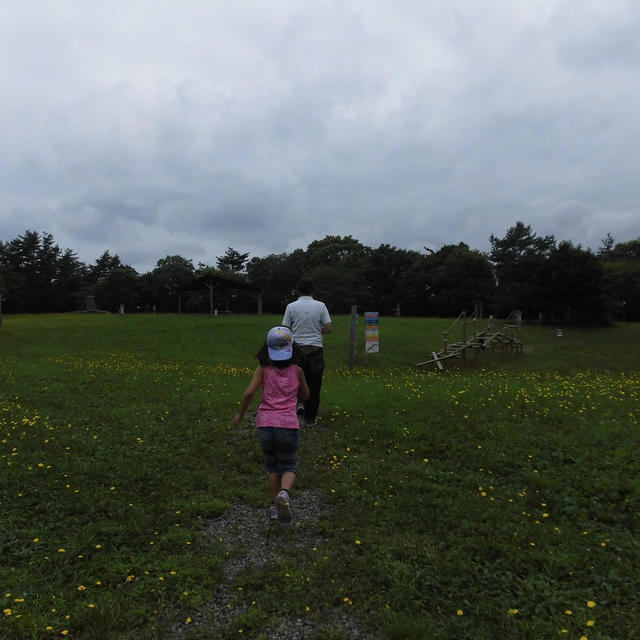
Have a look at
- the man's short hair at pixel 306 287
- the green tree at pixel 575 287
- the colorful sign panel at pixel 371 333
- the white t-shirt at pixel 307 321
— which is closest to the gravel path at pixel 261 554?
the white t-shirt at pixel 307 321

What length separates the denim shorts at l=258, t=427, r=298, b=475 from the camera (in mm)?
4316

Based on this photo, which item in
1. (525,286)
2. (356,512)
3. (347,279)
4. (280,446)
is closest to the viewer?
(280,446)

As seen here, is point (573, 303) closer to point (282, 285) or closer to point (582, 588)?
point (582, 588)

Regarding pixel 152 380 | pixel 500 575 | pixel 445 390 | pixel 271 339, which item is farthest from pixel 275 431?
pixel 152 380

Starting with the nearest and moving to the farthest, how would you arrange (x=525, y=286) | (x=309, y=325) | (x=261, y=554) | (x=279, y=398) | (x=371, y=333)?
(x=261, y=554) → (x=279, y=398) → (x=309, y=325) → (x=371, y=333) → (x=525, y=286)

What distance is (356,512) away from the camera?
4.63 metres

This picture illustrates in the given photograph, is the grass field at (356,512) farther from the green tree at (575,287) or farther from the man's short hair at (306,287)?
the green tree at (575,287)

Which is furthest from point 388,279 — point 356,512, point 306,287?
point 356,512

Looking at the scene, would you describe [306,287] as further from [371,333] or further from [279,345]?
[371,333]

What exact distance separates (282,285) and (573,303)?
45.9 m

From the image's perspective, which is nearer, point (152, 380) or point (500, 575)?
point (500, 575)

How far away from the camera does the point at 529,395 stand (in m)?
8.81

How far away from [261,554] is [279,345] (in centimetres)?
200

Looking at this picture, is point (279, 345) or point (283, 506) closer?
point (283, 506)
